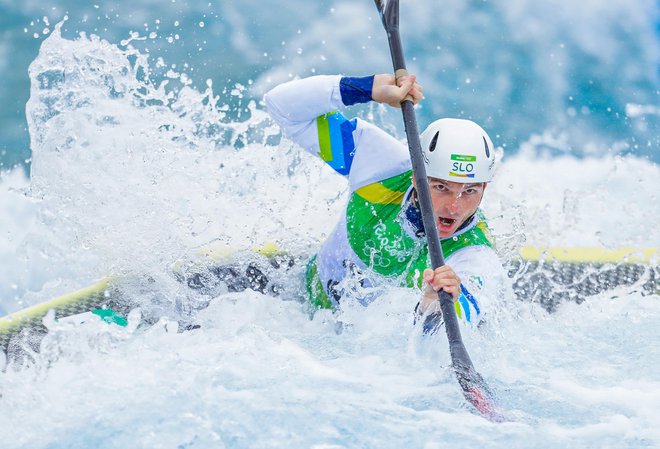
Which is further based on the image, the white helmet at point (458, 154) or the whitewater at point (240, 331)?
the white helmet at point (458, 154)

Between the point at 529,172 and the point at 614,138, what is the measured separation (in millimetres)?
941

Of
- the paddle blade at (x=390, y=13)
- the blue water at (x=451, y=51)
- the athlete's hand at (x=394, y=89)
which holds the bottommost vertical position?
the athlete's hand at (x=394, y=89)

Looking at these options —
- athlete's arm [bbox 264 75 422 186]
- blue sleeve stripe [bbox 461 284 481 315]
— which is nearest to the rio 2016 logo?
athlete's arm [bbox 264 75 422 186]

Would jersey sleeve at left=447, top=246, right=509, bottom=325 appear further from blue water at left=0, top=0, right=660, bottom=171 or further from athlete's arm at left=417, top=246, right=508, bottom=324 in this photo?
blue water at left=0, top=0, right=660, bottom=171

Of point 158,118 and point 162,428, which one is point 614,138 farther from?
point 162,428

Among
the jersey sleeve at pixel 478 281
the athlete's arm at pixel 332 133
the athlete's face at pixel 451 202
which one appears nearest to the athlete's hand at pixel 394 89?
the athlete's arm at pixel 332 133

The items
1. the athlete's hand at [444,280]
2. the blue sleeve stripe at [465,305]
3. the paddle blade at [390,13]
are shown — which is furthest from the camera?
the paddle blade at [390,13]

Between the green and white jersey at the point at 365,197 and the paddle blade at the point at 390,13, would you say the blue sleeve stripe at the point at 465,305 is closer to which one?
the green and white jersey at the point at 365,197

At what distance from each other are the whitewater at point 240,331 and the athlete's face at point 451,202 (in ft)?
0.92

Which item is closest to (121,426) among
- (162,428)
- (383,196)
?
(162,428)

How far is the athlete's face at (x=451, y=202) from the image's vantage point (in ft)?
9.58

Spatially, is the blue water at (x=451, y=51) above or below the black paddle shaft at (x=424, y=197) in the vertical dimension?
above

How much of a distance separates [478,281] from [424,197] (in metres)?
0.35

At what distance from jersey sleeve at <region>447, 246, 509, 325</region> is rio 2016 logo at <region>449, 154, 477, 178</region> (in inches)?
10.4
